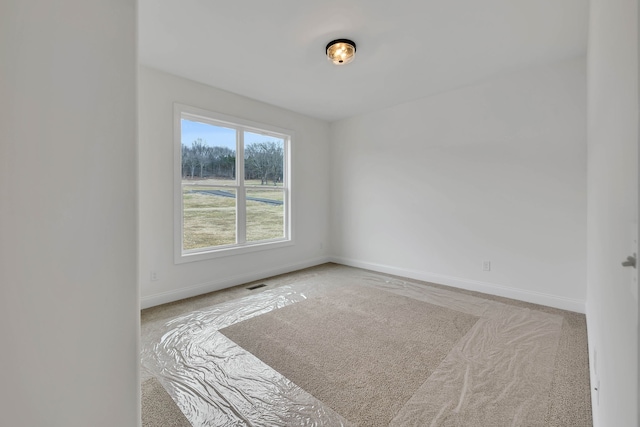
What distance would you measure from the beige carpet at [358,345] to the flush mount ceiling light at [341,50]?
8.29ft

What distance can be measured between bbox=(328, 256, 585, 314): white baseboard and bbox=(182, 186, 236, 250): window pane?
7.71 feet

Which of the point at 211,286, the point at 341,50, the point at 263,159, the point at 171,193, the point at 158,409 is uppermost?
the point at 341,50

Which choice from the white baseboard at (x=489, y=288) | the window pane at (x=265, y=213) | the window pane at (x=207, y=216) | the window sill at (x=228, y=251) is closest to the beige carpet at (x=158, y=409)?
the window sill at (x=228, y=251)

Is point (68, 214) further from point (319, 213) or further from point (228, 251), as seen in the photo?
point (319, 213)

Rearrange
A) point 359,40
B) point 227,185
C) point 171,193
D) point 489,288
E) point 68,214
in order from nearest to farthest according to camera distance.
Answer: point 68,214 < point 359,40 < point 171,193 < point 489,288 < point 227,185

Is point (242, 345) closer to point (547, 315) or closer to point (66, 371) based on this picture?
point (66, 371)

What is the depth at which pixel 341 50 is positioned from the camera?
8.23 ft

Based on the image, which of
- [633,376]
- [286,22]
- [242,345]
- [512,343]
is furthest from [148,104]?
[512,343]

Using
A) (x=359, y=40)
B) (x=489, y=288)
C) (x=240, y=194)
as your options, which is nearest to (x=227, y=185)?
(x=240, y=194)

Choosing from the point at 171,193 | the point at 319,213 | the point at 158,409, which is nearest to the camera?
the point at 158,409

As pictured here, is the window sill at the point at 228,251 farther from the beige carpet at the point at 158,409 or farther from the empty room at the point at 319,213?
the beige carpet at the point at 158,409

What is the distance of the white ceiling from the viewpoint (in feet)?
6.79

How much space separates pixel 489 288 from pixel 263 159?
3.56m

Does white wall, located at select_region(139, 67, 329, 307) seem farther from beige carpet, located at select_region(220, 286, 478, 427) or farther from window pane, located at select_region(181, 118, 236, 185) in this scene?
beige carpet, located at select_region(220, 286, 478, 427)
